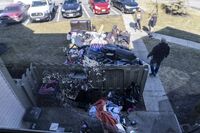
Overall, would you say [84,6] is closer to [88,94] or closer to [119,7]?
[119,7]

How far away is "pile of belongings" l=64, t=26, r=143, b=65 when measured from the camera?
1245cm

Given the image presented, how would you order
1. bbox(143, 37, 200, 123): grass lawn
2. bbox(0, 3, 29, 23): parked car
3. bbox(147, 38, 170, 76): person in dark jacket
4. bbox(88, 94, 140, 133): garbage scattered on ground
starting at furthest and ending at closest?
1. bbox(0, 3, 29, 23): parked car
2. bbox(147, 38, 170, 76): person in dark jacket
3. bbox(143, 37, 200, 123): grass lawn
4. bbox(88, 94, 140, 133): garbage scattered on ground

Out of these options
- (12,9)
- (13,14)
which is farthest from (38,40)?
(12,9)

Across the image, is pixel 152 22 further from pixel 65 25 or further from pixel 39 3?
pixel 39 3

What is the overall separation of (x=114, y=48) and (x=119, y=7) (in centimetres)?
1222

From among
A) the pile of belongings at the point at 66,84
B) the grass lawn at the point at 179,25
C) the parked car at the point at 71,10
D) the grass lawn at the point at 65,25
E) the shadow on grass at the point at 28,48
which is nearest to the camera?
the pile of belongings at the point at 66,84

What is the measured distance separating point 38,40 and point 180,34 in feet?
33.2

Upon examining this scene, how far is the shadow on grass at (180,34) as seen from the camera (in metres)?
18.0

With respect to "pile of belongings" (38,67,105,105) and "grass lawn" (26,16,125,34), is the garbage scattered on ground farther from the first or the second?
"grass lawn" (26,16,125,34)

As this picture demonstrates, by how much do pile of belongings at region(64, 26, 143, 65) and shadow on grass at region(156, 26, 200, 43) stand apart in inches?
170

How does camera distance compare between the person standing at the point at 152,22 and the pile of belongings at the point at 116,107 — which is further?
the person standing at the point at 152,22

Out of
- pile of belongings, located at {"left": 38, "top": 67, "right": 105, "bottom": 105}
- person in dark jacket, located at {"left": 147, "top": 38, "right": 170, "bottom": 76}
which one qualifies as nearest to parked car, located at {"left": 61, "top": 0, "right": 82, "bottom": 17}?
person in dark jacket, located at {"left": 147, "top": 38, "right": 170, "bottom": 76}

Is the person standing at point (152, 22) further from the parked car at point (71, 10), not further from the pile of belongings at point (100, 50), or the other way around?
the parked car at point (71, 10)

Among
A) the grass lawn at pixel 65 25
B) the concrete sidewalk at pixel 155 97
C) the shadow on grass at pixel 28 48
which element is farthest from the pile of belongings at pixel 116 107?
the grass lawn at pixel 65 25
